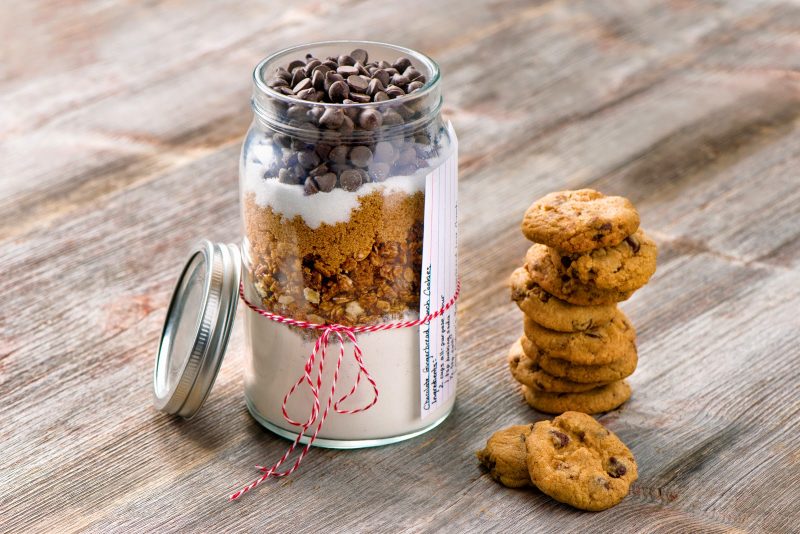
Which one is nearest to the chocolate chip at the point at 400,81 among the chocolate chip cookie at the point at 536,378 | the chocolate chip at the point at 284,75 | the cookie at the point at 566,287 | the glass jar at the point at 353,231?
the glass jar at the point at 353,231

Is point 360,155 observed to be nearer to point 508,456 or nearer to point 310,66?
point 310,66

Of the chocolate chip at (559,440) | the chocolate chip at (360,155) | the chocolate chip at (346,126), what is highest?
the chocolate chip at (346,126)

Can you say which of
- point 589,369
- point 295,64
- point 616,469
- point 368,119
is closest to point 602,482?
point 616,469

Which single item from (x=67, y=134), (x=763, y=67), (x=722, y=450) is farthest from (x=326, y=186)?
(x=763, y=67)

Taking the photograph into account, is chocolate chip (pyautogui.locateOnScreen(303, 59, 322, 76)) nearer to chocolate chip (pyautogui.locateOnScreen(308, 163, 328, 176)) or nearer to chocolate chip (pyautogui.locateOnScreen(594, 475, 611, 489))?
chocolate chip (pyautogui.locateOnScreen(308, 163, 328, 176))

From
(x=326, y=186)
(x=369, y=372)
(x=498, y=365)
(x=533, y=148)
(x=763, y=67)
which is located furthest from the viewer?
(x=763, y=67)

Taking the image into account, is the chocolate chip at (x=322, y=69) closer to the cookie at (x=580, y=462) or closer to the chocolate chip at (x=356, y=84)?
the chocolate chip at (x=356, y=84)

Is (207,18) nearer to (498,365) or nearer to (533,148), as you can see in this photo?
(533,148)

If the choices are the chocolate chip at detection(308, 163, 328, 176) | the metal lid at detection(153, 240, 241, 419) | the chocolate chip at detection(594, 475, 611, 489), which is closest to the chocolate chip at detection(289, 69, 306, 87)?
the chocolate chip at detection(308, 163, 328, 176)
